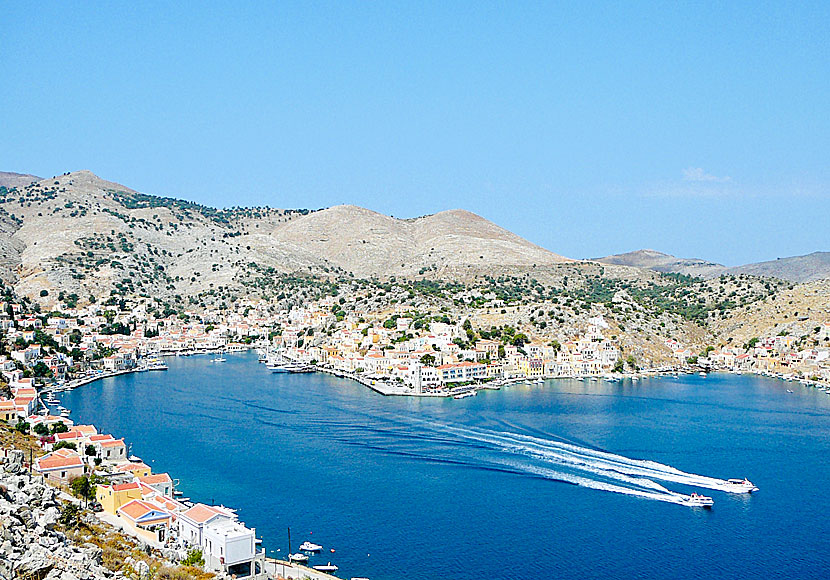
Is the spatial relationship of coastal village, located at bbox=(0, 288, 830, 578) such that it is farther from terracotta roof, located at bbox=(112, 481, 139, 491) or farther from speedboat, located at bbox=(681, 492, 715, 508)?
speedboat, located at bbox=(681, 492, 715, 508)

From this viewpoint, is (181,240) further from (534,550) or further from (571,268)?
(534,550)

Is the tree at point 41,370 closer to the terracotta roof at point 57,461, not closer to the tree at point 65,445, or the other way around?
the tree at point 65,445

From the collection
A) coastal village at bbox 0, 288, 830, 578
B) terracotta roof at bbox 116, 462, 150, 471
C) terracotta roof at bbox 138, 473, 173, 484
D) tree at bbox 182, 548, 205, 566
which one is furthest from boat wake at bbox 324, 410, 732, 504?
tree at bbox 182, 548, 205, 566

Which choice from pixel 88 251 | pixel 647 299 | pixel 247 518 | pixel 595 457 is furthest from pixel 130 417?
pixel 88 251

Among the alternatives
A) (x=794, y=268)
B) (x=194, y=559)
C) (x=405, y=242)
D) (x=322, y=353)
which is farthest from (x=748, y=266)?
(x=194, y=559)

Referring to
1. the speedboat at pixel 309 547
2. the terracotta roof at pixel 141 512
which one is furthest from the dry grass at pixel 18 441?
the speedboat at pixel 309 547

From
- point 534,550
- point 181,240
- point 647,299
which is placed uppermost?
point 181,240
